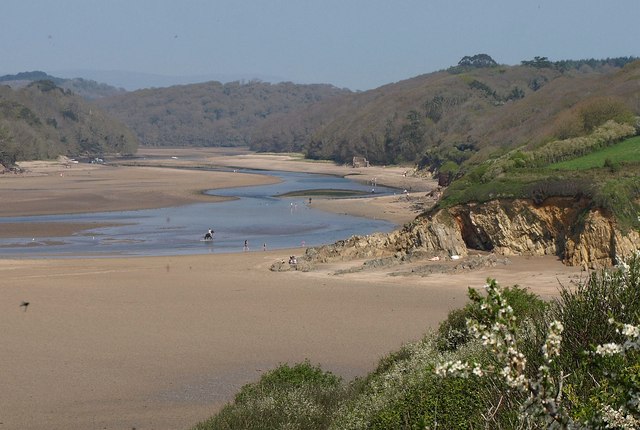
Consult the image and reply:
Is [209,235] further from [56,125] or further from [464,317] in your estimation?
[56,125]

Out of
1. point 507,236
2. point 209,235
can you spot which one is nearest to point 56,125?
point 209,235

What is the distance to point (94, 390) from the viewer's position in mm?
16609

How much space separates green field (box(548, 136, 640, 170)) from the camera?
33281mm

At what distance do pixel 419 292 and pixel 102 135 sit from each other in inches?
5698

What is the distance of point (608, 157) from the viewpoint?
3469 centimetres

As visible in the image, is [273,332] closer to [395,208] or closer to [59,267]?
[59,267]

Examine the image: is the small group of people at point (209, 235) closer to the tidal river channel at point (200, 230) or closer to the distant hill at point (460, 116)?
the tidal river channel at point (200, 230)

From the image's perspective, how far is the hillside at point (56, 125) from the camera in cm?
12456

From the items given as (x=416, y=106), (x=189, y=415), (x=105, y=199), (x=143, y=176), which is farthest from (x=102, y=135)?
(x=189, y=415)

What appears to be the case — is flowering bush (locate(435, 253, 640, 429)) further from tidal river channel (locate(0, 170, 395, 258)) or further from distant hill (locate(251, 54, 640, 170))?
distant hill (locate(251, 54, 640, 170))

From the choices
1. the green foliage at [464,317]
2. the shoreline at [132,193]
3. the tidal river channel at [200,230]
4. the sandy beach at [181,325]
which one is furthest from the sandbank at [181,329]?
the shoreline at [132,193]

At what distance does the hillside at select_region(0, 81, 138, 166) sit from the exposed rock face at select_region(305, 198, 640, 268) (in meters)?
92.2

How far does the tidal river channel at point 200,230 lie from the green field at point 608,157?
12028 mm

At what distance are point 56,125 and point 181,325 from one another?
140517 millimetres
